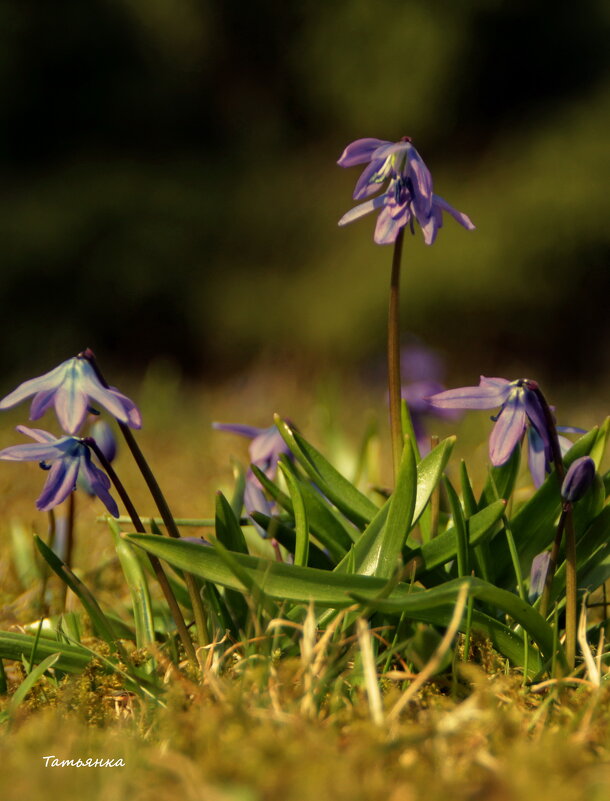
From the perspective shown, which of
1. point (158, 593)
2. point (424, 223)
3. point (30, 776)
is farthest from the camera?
point (158, 593)

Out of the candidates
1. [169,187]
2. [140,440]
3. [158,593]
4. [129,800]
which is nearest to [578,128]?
[169,187]

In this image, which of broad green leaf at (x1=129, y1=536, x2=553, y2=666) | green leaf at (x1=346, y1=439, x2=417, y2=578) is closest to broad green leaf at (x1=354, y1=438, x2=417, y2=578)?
green leaf at (x1=346, y1=439, x2=417, y2=578)

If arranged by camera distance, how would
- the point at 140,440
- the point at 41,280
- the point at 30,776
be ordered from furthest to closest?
the point at 41,280
the point at 140,440
the point at 30,776

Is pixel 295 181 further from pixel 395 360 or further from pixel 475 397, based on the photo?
pixel 475 397

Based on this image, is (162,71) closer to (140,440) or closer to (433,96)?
(433,96)

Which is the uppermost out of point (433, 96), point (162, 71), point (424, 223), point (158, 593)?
point (162, 71)

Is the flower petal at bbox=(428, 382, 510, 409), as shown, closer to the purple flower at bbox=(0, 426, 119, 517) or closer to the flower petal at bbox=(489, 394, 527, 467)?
the flower petal at bbox=(489, 394, 527, 467)
